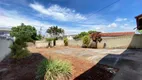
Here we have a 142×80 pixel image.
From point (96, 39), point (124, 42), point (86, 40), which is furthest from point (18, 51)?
point (124, 42)

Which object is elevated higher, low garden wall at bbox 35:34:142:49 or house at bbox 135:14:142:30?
house at bbox 135:14:142:30

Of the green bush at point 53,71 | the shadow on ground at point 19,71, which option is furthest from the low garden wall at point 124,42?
the green bush at point 53,71

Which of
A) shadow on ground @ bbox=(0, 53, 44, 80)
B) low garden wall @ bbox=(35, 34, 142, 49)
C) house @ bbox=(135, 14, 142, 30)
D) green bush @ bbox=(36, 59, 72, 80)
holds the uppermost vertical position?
house @ bbox=(135, 14, 142, 30)

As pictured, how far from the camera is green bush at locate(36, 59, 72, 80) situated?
4480 mm

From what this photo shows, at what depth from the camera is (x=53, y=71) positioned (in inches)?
180

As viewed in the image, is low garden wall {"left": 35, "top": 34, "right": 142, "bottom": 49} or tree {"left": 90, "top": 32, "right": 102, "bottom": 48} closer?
low garden wall {"left": 35, "top": 34, "right": 142, "bottom": 49}

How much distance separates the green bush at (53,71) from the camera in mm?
4480

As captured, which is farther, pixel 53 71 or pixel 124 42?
pixel 124 42

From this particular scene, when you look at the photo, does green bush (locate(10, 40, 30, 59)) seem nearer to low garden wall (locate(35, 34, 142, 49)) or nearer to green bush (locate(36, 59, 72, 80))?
green bush (locate(36, 59, 72, 80))

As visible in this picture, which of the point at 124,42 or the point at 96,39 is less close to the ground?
the point at 96,39

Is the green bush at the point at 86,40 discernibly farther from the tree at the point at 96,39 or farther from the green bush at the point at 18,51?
the green bush at the point at 18,51

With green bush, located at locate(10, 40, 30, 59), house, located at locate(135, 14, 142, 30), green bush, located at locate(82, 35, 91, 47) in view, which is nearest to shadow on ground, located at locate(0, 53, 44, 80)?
green bush, located at locate(10, 40, 30, 59)

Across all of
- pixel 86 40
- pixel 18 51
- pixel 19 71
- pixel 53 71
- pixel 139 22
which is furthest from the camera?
pixel 86 40

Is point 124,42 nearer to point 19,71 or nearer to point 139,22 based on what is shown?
point 139,22
